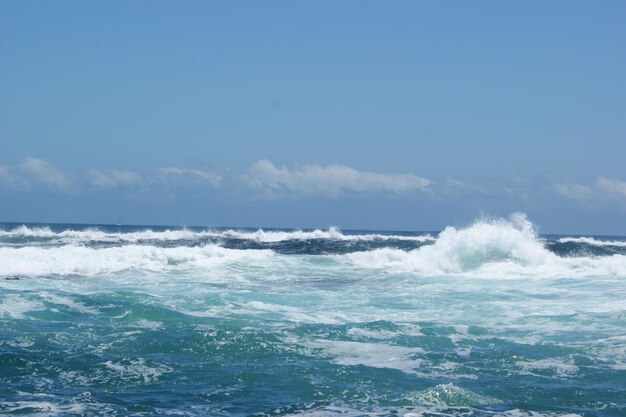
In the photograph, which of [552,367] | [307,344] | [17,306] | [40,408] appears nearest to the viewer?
[40,408]

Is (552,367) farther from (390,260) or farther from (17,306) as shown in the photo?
(390,260)

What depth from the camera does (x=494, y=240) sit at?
28.7 m

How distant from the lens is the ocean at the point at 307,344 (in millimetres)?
8070

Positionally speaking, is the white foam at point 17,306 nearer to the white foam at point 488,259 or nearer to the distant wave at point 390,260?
the distant wave at point 390,260

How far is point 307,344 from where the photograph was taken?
11.4 metres

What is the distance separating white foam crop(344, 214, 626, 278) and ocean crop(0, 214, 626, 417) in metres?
2.28

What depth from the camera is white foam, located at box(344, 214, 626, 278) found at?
25.5m

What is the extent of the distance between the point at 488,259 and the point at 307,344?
1804cm

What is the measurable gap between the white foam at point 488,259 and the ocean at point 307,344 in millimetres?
2284

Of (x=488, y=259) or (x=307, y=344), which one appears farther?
(x=488, y=259)

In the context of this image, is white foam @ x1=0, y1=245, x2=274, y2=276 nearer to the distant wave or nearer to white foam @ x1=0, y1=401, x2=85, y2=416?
the distant wave

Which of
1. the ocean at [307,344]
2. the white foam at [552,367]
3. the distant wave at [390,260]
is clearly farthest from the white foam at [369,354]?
the distant wave at [390,260]

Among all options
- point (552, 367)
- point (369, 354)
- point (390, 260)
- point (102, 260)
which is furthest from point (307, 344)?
point (390, 260)

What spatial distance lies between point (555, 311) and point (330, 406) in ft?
30.4
